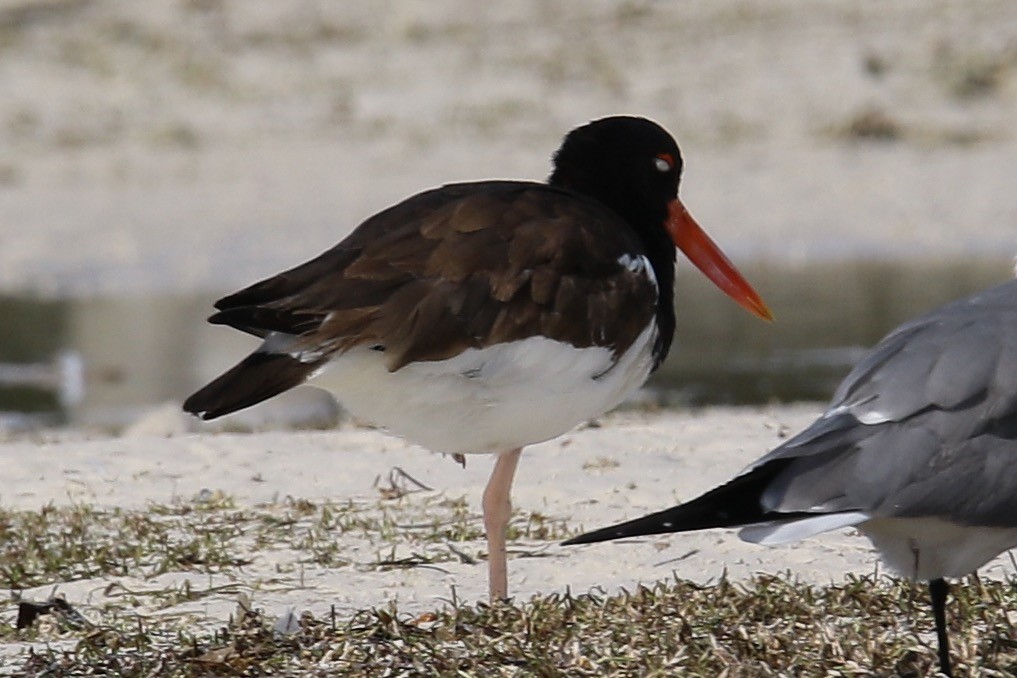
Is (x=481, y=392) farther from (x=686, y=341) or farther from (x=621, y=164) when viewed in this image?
(x=686, y=341)

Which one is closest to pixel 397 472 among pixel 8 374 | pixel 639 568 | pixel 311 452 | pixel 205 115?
pixel 311 452

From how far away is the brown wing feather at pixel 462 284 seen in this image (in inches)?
187

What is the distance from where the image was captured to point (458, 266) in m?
4.91

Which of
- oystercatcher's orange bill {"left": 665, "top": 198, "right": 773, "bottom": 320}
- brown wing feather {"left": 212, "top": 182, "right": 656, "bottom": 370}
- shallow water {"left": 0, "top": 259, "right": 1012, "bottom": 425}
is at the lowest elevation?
brown wing feather {"left": 212, "top": 182, "right": 656, "bottom": 370}

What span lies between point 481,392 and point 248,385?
61cm

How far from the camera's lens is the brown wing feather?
4.75m

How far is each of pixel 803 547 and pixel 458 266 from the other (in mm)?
1557

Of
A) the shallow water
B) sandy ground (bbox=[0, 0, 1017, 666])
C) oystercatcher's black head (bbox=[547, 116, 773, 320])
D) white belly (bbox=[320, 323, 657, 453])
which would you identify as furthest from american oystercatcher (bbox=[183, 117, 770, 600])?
sandy ground (bbox=[0, 0, 1017, 666])

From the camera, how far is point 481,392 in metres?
4.85

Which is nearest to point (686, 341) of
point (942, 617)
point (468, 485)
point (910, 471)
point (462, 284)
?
point (468, 485)

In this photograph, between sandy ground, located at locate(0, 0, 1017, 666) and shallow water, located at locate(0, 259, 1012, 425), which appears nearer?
shallow water, located at locate(0, 259, 1012, 425)

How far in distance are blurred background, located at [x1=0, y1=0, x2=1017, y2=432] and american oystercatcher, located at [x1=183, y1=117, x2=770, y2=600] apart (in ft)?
27.6

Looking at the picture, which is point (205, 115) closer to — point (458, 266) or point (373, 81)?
point (373, 81)

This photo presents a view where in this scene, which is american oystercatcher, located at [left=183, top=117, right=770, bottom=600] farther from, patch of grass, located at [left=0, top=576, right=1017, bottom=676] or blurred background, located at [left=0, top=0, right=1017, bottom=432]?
blurred background, located at [left=0, top=0, right=1017, bottom=432]
